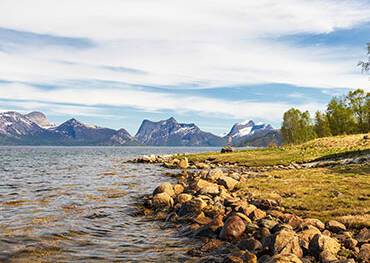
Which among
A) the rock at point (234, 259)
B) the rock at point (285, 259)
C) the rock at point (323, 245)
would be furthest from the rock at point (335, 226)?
the rock at point (234, 259)

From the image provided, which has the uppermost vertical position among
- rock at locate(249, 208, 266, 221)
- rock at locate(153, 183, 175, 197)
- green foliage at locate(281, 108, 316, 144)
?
green foliage at locate(281, 108, 316, 144)

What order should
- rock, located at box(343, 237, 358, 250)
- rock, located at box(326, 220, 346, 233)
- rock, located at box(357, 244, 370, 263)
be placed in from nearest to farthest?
rock, located at box(357, 244, 370, 263), rock, located at box(343, 237, 358, 250), rock, located at box(326, 220, 346, 233)

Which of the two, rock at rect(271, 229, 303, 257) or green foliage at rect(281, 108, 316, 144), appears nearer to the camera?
rock at rect(271, 229, 303, 257)

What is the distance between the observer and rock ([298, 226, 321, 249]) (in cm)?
1522

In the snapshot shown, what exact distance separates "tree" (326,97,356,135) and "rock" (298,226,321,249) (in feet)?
334

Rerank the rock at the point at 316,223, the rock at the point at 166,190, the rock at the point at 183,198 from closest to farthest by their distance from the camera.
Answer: the rock at the point at 316,223 → the rock at the point at 183,198 → the rock at the point at 166,190

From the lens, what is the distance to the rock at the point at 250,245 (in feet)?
51.7

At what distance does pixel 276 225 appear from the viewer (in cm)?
1762

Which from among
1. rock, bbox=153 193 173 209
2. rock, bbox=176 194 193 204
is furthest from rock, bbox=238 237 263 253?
rock, bbox=153 193 173 209

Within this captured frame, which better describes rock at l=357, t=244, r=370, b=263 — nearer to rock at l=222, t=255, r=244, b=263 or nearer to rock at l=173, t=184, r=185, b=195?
rock at l=222, t=255, r=244, b=263

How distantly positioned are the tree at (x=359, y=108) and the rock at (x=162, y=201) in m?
97.0

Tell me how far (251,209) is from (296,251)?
6530mm

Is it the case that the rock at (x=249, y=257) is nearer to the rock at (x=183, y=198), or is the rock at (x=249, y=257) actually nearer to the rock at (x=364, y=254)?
the rock at (x=364, y=254)

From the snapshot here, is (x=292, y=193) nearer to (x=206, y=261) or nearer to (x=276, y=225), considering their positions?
(x=276, y=225)
